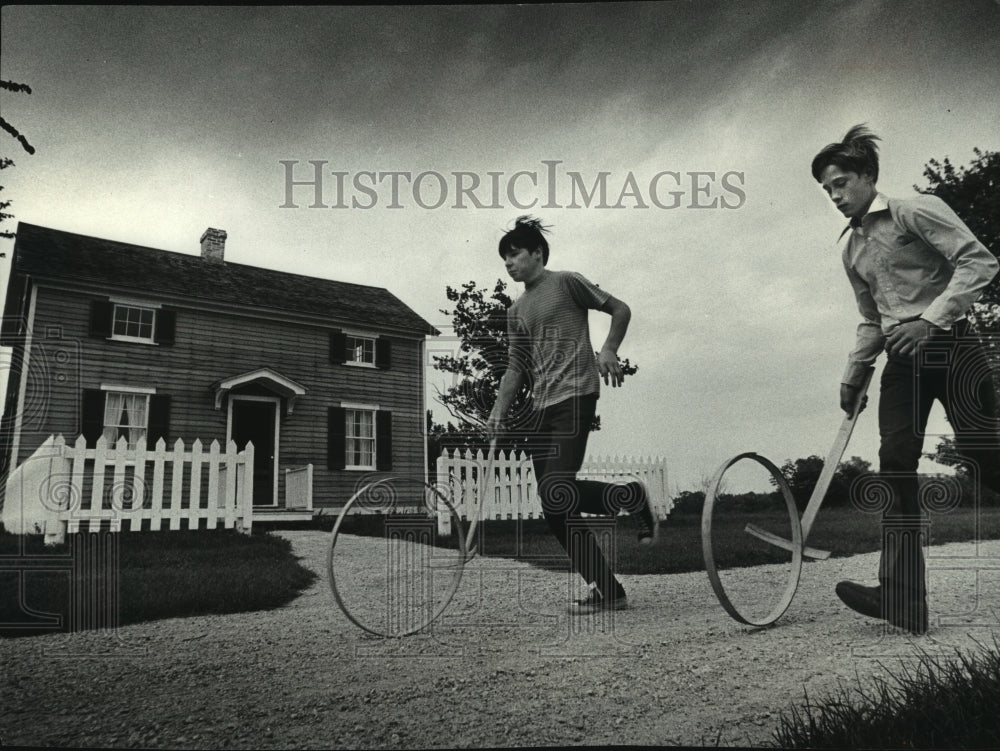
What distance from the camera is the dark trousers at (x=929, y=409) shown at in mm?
2451

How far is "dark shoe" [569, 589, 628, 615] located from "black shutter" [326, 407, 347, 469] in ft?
3.90

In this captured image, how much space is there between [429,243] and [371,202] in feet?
0.96

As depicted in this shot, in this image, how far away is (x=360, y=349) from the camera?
365cm

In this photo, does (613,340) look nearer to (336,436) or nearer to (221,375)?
(336,436)

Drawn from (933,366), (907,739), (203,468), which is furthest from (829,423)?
(203,468)

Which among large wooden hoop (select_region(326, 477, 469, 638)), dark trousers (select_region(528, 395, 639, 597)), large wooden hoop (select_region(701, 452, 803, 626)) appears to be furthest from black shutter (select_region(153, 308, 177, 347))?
large wooden hoop (select_region(701, 452, 803, 626))

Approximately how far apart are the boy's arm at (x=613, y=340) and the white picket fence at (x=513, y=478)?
426mm

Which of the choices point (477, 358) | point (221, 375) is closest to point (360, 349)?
point (477, 358)

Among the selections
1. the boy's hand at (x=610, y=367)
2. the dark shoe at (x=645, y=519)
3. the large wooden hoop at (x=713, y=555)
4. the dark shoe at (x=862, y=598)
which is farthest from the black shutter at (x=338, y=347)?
the dark shoe at (x=862, y=598)

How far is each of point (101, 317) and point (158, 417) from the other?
57 centimetres

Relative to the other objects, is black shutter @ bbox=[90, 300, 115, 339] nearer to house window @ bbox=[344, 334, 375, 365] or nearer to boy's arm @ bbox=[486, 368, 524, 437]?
house window @ bbox=[344, 334, 375, 365]

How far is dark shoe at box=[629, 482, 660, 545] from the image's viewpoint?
2.66 m

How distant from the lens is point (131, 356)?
11.3 ft

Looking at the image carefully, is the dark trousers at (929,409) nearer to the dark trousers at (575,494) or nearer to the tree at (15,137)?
the dark trousers at (575,494)
